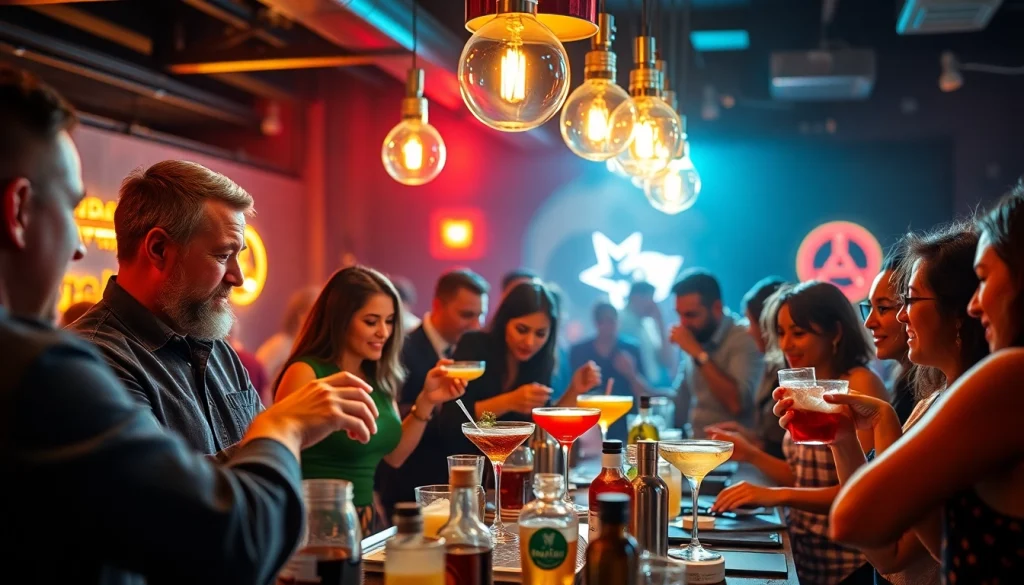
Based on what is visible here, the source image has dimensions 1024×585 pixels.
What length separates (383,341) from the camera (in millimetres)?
3549

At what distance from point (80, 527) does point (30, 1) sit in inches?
170

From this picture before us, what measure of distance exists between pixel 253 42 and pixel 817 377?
19.0 feet

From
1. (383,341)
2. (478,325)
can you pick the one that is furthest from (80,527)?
(478,325)

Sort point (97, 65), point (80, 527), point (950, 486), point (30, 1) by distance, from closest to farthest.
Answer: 1. point (80, 527)
2. point (950, 486)
3. point (30, 1)
4. point (97, 65)

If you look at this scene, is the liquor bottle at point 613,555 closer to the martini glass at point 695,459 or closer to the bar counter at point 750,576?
Answer: the bar counter at point 750,576

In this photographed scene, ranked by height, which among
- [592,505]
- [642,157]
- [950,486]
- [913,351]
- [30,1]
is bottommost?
[592,505]

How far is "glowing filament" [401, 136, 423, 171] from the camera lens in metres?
3.40

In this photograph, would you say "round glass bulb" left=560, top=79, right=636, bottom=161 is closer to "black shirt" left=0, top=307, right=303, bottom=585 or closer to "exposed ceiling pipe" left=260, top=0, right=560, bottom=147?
"black shirt" left=0, top=307, right=303, bottom=585

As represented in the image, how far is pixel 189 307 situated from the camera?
7.41ft

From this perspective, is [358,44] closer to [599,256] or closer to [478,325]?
[478,325]


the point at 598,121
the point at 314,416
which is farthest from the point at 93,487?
the point at 598,121

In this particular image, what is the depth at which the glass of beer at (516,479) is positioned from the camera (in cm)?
282

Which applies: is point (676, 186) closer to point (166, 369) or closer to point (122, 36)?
point (166, 369)

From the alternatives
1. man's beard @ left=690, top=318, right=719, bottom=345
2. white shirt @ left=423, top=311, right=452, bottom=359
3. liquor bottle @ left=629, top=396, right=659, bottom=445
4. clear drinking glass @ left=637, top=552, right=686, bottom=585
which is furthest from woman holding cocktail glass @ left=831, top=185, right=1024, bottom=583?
man's beard @ left=690, top=318, right=719, bottom=345
